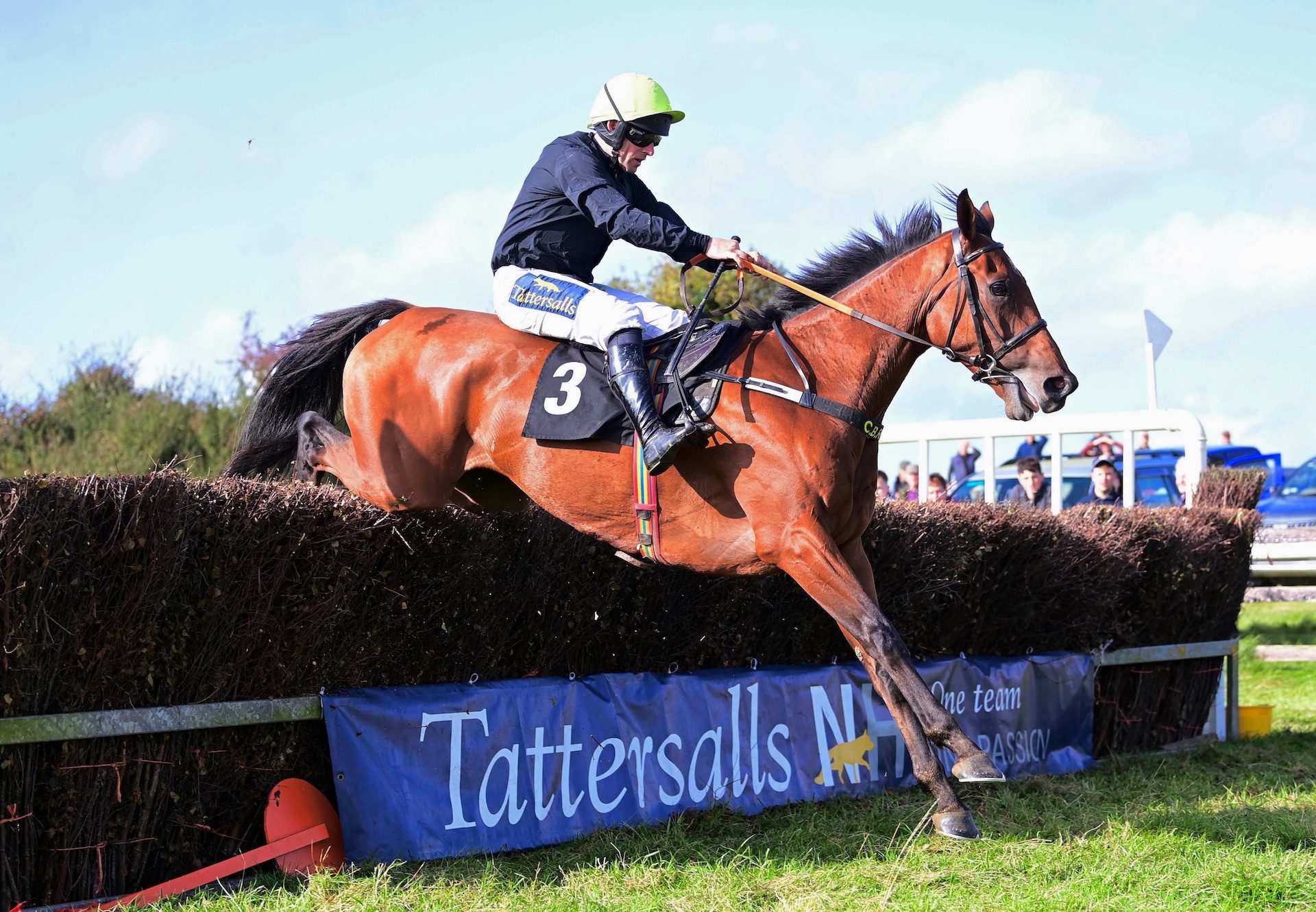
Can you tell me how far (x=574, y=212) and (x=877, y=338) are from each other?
140 cm

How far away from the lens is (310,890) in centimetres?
453

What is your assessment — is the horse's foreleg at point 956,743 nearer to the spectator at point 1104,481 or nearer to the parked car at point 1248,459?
the spectator at point 1104,481

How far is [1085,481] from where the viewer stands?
15.5 metres

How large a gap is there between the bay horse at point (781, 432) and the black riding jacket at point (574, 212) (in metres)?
0.37

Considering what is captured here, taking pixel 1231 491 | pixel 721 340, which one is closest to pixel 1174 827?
pixel 721 340

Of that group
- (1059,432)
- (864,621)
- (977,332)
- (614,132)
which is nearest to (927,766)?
(864,621)

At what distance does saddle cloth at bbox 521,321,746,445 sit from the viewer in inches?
203

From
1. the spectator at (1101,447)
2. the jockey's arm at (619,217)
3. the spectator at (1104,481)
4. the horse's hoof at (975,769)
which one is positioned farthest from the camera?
the spectator at (1101,447)

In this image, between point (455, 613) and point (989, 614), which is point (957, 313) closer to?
point (455, 613)

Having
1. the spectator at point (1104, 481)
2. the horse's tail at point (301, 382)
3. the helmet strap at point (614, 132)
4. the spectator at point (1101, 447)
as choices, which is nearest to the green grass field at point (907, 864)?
the horse's tail at point (301, 382)

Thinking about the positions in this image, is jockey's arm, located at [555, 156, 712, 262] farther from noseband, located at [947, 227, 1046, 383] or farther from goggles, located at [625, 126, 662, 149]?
noseband, located at [947, 227, 1046, 383]

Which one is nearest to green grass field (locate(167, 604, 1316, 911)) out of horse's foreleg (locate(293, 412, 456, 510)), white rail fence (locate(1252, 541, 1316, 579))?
horse's foreleg (locate(293, 412, 456, 510))

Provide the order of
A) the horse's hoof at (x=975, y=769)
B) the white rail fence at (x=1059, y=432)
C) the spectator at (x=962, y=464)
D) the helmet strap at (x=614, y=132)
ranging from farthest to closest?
the spectator at (x=962, y=464)
the white rail fence at (x=1059, y=432)
the helmet strap at (x=614, y=132)
the horse's hoof at (x=975, y=769)

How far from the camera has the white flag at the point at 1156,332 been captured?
11.1 metres
